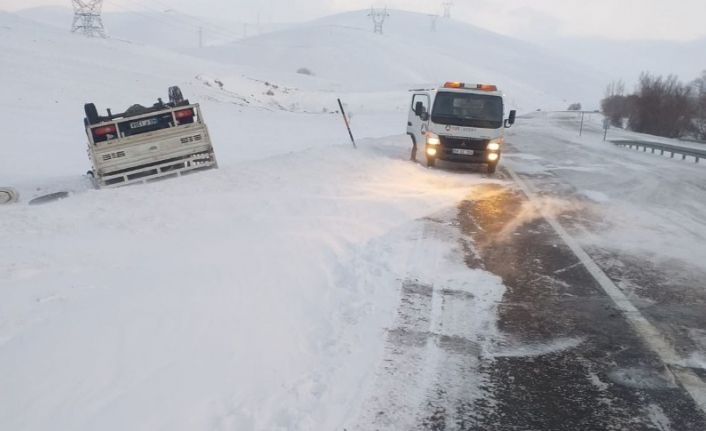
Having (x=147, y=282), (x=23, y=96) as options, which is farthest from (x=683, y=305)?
(x=23, y=96)

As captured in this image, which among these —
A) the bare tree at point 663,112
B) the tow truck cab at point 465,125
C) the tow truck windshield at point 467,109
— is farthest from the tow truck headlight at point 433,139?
the bare tree at point 663,112

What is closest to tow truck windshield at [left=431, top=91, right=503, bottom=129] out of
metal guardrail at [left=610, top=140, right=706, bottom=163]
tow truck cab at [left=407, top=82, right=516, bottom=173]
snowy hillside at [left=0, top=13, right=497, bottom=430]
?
tow truck cab at [left=407, top=82, right=516, bottom=173]

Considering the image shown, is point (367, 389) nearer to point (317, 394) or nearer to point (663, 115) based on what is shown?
point (317, 394)

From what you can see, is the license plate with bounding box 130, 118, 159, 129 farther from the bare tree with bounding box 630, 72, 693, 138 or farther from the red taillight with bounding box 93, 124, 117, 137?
the bare tree with bounding box 630, 72, 693, 138

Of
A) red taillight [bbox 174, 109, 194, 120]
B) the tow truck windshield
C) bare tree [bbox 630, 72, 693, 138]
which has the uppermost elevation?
red taillight [bbox 174, 109, 194, 120]

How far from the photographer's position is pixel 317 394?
371cm

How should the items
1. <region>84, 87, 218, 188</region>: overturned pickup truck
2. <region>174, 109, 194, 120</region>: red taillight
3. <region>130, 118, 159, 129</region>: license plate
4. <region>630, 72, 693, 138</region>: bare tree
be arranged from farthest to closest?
<region>630, 72, 693, 138</region>: bare tree < <region>174, 109, 194, 120</region>: red taillight < <region>130, 118, 159, 129</region>: license plate < <region>84, 87, 218, 188</region>: overturned pickup truck

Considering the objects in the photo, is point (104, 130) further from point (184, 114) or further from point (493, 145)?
point (493, 145)

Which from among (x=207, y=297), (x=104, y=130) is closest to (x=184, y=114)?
(x=104, y=130)

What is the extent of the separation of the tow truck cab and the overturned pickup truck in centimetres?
591

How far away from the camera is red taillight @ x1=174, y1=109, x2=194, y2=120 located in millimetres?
12258

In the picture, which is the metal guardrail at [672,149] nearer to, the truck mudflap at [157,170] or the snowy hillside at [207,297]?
the snowy hillside at [207,297]

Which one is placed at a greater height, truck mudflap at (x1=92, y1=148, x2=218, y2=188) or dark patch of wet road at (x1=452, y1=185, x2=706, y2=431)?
truck mudflap at (x1=92, y1=148, x2=218, y2=188)

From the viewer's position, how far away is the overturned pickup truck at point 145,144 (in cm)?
1142
